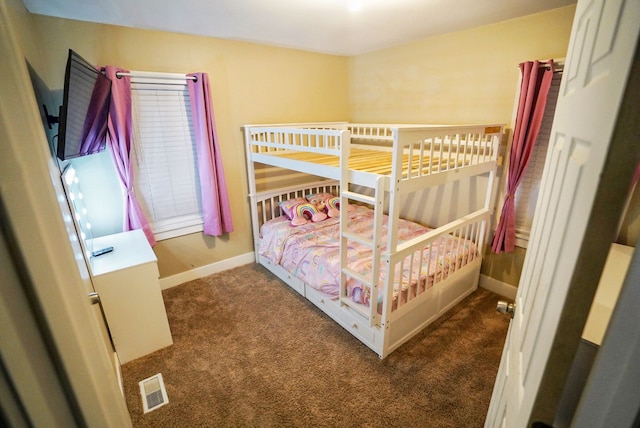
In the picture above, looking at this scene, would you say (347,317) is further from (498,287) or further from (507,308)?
(498,287)

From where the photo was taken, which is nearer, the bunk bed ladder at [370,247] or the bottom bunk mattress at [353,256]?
the bunk bed ladder at [370,247]

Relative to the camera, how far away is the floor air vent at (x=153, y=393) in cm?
173

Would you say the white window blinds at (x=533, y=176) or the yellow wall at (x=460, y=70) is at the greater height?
the yellow wall at (x=460, y=70)

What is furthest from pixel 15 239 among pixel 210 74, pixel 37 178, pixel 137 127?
pixel 210 74

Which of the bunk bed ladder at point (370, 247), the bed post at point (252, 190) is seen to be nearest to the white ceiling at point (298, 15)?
the bed post at point (252, 190)

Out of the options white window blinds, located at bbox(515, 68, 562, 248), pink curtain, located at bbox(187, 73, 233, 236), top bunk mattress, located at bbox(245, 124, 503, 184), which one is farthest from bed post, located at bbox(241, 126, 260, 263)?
white window blinds, located at bbox(515, 68, 562, 248)

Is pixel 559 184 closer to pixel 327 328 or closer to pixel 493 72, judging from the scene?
pixel 327 328

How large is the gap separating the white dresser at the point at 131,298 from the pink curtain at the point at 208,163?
0.78m

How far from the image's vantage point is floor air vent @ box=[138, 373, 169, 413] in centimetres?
173

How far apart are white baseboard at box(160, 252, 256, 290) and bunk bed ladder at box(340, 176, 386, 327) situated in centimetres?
157

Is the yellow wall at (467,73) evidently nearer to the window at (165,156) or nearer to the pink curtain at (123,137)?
the window at (165,156)

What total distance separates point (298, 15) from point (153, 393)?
2778 mm

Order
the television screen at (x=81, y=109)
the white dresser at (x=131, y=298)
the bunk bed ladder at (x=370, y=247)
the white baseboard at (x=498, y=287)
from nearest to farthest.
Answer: the television screen at (x=81, y=109) < the bunk bed ladder at (x=370, y=247) < the white dresser at (x=131, y=298) < the white baseboard at (x=498, y=287)

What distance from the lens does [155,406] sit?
172 centimetres
